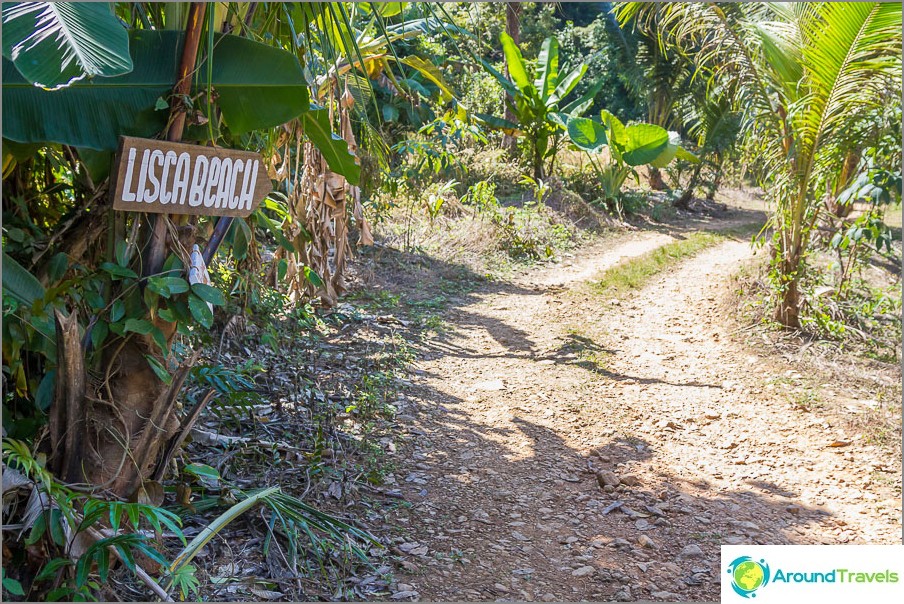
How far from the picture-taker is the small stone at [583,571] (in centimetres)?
294

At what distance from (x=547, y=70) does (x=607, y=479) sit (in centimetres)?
950

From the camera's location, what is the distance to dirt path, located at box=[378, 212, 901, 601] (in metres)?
3.01

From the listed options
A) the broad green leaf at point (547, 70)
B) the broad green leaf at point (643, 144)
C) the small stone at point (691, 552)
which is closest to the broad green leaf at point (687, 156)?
the broad green leaf at point (643, 144)

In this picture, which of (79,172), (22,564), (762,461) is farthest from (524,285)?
(22,564)

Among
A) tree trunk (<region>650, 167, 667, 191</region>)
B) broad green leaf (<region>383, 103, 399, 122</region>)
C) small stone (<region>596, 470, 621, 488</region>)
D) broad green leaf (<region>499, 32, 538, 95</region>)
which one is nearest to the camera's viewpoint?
small stone (<region>596, 470, 621, 488</region>)

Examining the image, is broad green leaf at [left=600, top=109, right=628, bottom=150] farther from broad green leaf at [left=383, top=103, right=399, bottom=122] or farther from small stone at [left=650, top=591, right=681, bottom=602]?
small stone at [left=650, top=591, right=681, bottom=602]

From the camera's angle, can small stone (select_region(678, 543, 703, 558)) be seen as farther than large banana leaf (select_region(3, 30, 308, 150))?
Yes

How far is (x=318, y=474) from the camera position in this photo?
3.37 metres

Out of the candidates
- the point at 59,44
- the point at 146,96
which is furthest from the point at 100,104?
the point at 59,44

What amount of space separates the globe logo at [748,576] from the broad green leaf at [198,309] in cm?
191

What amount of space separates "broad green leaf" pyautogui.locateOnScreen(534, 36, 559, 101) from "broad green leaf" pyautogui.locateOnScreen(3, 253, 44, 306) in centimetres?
1046

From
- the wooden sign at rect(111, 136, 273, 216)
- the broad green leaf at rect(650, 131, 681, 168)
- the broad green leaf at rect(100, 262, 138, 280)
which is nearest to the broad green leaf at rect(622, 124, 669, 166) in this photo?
the broad green leaf at rect(650, 131, 681, 168)

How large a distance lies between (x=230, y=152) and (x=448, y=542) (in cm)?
183

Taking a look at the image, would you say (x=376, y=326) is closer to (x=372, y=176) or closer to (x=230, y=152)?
(x=372, y=176)
